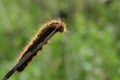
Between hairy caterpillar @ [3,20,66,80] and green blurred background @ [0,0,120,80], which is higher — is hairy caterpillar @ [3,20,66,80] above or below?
above

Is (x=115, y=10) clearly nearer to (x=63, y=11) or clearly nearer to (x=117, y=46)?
(x=117, y=46)

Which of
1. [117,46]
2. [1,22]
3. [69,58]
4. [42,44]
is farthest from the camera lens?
[1,22]

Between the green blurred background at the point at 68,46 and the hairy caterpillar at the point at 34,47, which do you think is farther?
the green blurred background at the point at 68,46

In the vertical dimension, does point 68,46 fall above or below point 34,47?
below

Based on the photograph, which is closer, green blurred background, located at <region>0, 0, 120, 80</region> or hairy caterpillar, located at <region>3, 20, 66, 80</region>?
hairy caterpillar, located at <region>3, 20, 66, 80</region>

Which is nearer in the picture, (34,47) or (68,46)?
(34,47)

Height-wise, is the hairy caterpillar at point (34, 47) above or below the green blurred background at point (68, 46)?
above

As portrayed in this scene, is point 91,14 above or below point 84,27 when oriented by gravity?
below

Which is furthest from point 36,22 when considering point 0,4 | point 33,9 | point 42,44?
point 42,44
